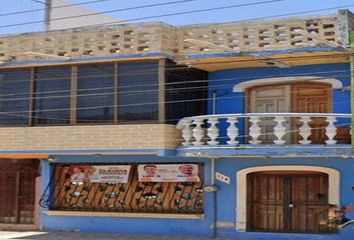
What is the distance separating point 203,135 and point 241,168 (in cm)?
145

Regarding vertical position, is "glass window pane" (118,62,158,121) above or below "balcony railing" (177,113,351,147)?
above

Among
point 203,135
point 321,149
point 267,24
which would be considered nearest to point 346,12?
point 267,24

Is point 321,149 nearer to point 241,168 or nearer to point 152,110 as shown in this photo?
point 241,168

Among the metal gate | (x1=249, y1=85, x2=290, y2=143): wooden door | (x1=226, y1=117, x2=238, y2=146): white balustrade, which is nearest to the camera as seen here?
(x1=226, y1=117, x2=238, y2=146): white balustrade

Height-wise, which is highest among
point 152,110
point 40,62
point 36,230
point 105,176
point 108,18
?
point 108,18

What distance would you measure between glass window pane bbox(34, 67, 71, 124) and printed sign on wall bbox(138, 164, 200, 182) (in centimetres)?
239

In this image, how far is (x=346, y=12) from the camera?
15.1 m

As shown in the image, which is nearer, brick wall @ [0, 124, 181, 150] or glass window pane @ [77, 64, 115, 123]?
brick wall @ [0, 124, 181, 150]

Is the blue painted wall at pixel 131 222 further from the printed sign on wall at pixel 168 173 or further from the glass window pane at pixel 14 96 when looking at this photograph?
the glass window pane at pixel 14 96

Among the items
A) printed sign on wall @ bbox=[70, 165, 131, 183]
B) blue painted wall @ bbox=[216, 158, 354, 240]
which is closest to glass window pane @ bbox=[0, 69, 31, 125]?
printed sign on wall @ bbox=[70, 165, 131, 183]

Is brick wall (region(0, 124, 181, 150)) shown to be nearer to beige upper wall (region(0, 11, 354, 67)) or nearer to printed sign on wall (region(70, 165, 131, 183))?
printed sign on wall (region(70, 165, 131, 183))

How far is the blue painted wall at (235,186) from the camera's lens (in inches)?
622

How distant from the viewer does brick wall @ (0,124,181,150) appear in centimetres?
1628

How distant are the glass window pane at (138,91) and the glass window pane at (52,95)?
1543 millimetres
